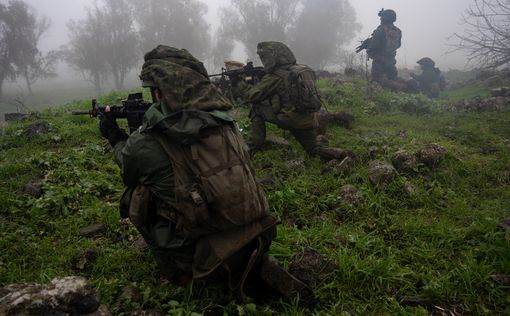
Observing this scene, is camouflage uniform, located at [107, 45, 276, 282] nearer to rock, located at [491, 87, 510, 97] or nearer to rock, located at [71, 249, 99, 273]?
rock, located at [71, 249, 99, 273]

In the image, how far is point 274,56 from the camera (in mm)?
6156

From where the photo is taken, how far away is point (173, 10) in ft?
119

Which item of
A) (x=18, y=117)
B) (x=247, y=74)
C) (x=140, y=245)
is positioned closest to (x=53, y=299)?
(x=140, y=245)

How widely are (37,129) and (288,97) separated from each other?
17.1 ft

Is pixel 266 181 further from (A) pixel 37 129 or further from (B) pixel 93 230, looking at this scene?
(A) pixel 37 129

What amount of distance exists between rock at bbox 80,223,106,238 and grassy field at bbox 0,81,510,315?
0.09m

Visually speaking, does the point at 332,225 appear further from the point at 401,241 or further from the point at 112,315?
the point at 112,315

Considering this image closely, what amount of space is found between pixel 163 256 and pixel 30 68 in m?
38.4

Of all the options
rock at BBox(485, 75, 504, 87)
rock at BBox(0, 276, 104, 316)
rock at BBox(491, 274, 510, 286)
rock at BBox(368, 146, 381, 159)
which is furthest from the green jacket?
rock at BBox(485, 75, 504, 87)

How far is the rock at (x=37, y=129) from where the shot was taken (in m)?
7.14

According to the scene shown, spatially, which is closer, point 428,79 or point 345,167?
point 345,167

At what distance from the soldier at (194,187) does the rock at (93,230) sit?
126 cm

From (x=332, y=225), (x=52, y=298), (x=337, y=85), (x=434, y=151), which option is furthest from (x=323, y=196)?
(x=337, y=85)

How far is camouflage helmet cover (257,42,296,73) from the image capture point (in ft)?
20.2
